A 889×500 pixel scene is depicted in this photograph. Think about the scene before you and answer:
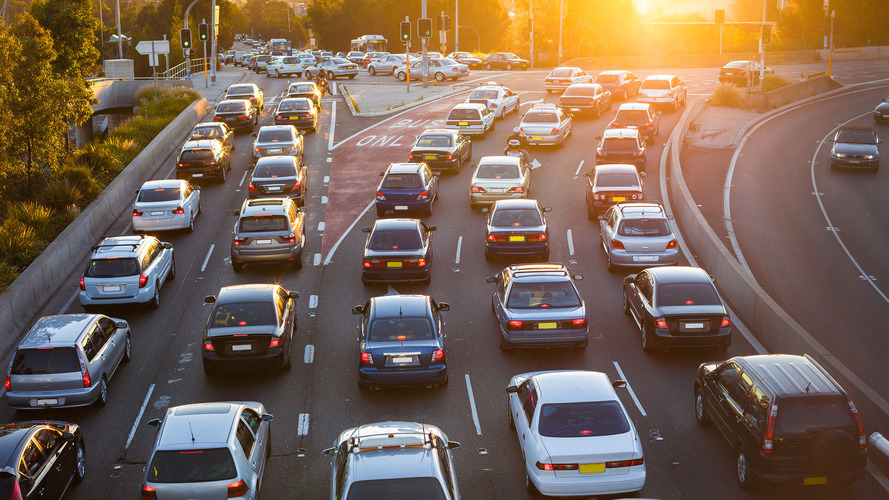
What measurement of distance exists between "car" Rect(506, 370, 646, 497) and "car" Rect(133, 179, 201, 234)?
52.6 feet

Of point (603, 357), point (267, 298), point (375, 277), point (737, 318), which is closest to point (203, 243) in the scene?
point (375, 277)

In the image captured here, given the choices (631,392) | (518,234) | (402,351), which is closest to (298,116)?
(518,234)

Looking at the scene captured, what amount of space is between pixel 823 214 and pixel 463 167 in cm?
1312

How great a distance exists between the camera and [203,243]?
25.5 meters

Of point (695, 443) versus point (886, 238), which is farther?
point (886, 238)

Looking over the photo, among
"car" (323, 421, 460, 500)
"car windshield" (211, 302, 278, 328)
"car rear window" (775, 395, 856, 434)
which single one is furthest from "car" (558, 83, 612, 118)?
"car" (323, 421, 460, 500)

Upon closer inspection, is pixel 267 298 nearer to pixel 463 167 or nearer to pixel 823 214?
pixel 463 167

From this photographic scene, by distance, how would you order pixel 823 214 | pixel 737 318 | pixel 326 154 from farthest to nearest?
pixel 326 154 → pixel 823 214 → pixel 737 318

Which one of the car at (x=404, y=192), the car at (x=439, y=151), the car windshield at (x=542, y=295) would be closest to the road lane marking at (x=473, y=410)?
the car windshield at (x=542, y=295)

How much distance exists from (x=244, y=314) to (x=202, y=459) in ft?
18.6

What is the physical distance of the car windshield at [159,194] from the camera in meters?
25.7

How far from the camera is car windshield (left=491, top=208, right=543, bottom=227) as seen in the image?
22406mm

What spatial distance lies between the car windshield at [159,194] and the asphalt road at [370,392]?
1.18 metres

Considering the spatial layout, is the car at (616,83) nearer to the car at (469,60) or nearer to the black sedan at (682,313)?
the car at (469,60)
